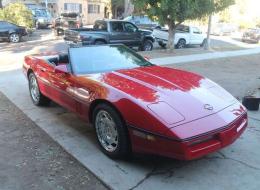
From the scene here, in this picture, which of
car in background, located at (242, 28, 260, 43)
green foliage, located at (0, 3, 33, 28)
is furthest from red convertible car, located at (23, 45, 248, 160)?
car in background, located at (242, 28, 260, 43)

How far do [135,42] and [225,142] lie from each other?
1437 cm

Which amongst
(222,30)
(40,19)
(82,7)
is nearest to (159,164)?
(40,19)

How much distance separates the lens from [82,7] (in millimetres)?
44531

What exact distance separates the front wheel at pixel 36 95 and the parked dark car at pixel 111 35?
8.20 m

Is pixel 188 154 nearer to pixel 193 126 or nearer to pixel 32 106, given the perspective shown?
pixel 193 126

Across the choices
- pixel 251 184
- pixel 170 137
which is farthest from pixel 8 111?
pixel 251 184

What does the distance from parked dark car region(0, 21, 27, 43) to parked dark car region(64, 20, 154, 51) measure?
5.53 metres

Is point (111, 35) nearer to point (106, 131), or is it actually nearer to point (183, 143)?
point (106, 131)

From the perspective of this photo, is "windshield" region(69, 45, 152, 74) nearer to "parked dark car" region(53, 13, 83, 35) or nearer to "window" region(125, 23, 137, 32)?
"window" region(125, 23, 137, 32)

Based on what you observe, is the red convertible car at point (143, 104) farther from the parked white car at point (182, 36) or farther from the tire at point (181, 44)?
the tire at point (181, 44)

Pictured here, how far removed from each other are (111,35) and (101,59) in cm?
1138

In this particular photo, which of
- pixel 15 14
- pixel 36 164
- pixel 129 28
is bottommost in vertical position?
pixel 36 164

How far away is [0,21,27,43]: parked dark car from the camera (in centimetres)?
2028

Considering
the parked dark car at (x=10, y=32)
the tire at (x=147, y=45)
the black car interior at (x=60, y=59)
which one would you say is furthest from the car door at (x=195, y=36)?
the black car interior at (x=60, y=59)
